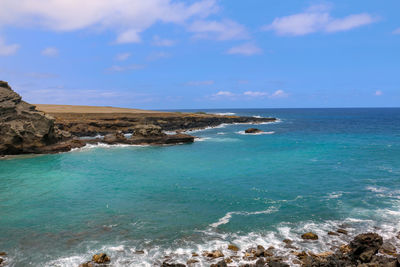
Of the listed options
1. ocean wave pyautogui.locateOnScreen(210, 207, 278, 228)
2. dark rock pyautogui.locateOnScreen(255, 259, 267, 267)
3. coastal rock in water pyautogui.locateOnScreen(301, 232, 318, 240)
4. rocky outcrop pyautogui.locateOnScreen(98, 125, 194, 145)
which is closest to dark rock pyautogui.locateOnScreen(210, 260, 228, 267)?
dark rock pyautogui.locateOnScreen(255, 259, 267, 267)

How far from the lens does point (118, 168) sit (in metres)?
33.2

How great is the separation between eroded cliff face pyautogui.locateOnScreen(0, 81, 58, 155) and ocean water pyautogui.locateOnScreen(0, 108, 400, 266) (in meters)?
5.25

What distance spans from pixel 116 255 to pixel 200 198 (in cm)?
923

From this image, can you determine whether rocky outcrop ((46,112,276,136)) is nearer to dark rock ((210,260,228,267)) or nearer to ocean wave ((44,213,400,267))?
ocean wave ((44,213,400,267))

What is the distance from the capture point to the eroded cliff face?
41.1 m

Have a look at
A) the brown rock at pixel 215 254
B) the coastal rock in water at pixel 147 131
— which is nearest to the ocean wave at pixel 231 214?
the brown rock at pixel 215 254

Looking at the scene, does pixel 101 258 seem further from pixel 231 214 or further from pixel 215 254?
pixel 231 214

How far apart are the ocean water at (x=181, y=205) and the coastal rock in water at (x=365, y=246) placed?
135 cm

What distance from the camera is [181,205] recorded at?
66.7ft

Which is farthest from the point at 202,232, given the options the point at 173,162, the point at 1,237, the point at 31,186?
the point at 173,162

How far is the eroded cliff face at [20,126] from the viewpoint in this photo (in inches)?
1618

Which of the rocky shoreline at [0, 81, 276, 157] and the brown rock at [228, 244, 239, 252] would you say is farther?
the rocky shoreline at [0, 81, 276, 157]

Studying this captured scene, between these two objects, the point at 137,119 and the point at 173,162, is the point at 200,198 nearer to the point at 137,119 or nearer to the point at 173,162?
the point at 173,162

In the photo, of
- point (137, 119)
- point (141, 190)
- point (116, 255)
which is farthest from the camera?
point (137, 119)
